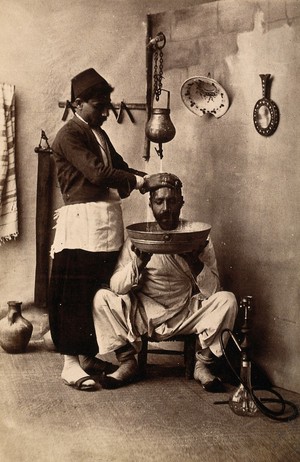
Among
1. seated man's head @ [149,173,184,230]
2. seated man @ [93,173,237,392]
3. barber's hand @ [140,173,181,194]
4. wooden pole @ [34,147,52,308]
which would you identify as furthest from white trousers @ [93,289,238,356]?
wooden pole @ [34,147,52,308]

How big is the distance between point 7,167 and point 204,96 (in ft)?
4.48

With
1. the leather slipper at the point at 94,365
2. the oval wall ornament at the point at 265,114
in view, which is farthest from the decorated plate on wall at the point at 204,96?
the leather slipper at the point at 94,365

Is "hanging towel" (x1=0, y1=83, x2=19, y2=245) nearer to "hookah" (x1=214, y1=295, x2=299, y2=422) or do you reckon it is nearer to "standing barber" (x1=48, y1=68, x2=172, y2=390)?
"standing barber" (x1=48, y1=68, x2=172, y2=390)

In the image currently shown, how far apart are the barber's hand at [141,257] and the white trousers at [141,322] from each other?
246 millimetres

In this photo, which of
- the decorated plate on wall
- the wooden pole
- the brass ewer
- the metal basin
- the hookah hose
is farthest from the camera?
the wooden pole

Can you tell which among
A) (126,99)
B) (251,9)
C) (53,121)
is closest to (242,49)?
(251,9)

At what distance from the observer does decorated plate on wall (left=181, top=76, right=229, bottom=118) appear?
12.5 ft

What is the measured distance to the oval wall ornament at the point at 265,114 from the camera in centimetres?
347

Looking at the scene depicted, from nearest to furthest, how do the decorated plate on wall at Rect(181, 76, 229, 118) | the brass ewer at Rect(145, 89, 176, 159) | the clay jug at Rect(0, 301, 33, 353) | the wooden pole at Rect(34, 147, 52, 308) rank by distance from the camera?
1. the brass ewer at Rect(145, 89, 176, 159)
2. the decorated plate on wall at Rect(181, 76, 229, 118)
3. the clay jug at Rect(0, 301, 33, 353)
4. the wooden pole at Rect(34, 147, 52, 308)

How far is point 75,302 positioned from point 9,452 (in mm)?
1037

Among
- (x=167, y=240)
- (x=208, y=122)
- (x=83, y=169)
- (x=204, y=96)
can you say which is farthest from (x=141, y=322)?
(x=204, y=96)

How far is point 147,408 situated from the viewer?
3.23 metres

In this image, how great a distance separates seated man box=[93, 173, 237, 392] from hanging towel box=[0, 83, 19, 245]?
3.17 ft

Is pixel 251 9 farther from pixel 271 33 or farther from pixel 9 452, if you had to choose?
pixel 9 452
